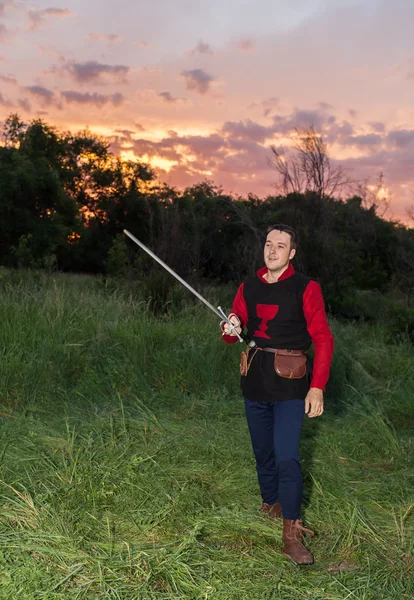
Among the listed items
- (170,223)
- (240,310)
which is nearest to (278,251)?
(240,310)

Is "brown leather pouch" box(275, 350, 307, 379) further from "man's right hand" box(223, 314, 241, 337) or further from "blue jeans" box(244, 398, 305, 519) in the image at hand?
"man's right hand" box(223, 314, 241, 337)

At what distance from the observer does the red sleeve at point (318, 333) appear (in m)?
3.64

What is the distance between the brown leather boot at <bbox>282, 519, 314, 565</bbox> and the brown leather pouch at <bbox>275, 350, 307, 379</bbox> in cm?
78

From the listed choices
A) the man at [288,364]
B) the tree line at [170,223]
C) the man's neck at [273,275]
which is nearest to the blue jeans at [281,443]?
the man at [288,364]

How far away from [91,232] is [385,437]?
32240 millimetres

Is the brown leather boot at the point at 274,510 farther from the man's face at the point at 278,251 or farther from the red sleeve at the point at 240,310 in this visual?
the man's face at the point at 278,251

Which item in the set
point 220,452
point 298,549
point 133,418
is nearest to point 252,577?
point 298,549

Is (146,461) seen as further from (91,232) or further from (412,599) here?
(91,232)

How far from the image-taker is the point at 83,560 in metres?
3.35

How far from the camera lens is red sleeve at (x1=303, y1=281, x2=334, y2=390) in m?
3.64

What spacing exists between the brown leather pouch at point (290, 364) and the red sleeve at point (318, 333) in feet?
0.25

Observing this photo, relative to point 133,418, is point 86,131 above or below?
above

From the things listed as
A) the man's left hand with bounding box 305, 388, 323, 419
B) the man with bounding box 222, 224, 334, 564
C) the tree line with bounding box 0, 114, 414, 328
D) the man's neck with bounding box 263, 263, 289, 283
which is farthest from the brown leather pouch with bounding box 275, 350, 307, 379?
the tree line with bounding box 0, 114, 414, 328

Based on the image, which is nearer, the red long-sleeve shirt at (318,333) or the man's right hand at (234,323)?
the red long-sleeve shirt at (318,333)
